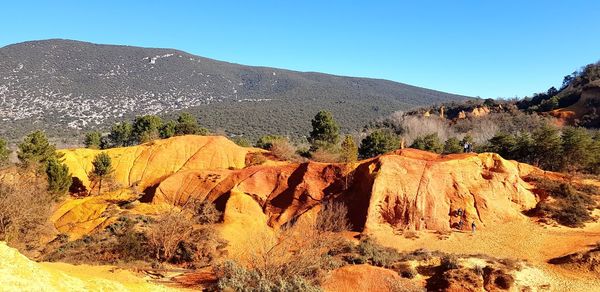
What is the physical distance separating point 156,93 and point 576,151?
105140mm

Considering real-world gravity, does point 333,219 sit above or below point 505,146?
below

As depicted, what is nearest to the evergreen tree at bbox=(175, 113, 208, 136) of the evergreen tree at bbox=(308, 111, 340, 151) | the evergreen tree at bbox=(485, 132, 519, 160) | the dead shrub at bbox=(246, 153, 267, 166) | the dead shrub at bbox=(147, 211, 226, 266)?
the evergreen tree at bbox=(308, 111, 340, 151)

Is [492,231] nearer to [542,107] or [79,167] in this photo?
[79,167]

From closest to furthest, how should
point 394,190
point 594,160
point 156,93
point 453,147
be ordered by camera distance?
point 394,190
point 594,160
point 453,147
point 156,93

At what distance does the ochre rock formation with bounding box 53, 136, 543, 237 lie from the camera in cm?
3012

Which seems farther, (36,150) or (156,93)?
(156,93)

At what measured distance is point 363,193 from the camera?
31188mm

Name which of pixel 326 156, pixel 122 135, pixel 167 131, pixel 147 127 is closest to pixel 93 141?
pixel 122 135

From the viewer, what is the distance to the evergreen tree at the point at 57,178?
123 ft

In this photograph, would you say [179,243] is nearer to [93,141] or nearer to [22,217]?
[22,217]

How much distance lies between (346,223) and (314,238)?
5.88m

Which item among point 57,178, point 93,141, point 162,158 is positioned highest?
point 93,141

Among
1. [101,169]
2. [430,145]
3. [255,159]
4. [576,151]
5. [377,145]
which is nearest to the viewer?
[576,151]

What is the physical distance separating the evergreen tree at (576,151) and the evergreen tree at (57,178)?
46.7m
